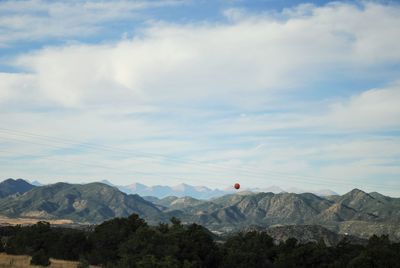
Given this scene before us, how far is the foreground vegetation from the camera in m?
68.6

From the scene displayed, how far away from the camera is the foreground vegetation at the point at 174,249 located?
68.6m

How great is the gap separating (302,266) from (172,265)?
35.5 meters

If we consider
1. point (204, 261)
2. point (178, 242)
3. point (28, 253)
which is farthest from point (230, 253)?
point (28, 253)

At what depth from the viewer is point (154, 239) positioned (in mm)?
69500

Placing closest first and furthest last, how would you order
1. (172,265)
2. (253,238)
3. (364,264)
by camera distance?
(172,265) → (364,264) → (253,238)

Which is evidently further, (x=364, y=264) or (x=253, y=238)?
(x=253, y=238)

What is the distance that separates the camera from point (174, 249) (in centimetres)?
6925

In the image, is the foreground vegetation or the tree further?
the foreground vegetation

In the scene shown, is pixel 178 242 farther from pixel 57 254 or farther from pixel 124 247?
pixel 57 254

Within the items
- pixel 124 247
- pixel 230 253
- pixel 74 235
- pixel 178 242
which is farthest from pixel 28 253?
pixel 230 253

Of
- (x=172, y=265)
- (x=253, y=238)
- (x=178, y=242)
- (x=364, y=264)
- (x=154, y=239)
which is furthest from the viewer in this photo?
(x=253, y=238)

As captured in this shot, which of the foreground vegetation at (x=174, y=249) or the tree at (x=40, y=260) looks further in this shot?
the foreground vegetation at (x=174, y=249)

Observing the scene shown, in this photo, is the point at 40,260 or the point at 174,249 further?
the point at 174,249

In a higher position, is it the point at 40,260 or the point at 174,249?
the point at 174,249
